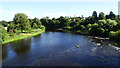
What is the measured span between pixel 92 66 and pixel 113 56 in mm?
7802

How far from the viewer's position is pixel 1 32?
3734 cm

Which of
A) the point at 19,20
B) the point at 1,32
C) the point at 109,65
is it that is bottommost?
the point at 109,65

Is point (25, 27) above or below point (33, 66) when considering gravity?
above

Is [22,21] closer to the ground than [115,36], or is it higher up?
higher up

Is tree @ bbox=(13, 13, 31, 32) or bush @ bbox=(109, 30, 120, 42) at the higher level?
tree @ bbox=(13, 13, 31, 32)

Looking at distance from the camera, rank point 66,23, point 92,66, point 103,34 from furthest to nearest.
A: point 66,23 → point 103,34 → point 92,66

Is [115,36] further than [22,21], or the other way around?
[22,21]

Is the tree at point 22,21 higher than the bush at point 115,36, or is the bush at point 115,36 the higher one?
the tree at point 22,21

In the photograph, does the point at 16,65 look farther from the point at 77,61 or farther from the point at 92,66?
the point at 92,66

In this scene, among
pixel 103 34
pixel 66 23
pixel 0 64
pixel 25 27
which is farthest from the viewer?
pixel 66 23

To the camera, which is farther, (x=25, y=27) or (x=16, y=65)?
(x=25, y=27)

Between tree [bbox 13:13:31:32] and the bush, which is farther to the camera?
tree [bbox 13:13:31:32]

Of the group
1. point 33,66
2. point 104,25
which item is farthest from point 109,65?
point 104,25

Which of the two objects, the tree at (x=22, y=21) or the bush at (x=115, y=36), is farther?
the tree at (x=22, y=21)
